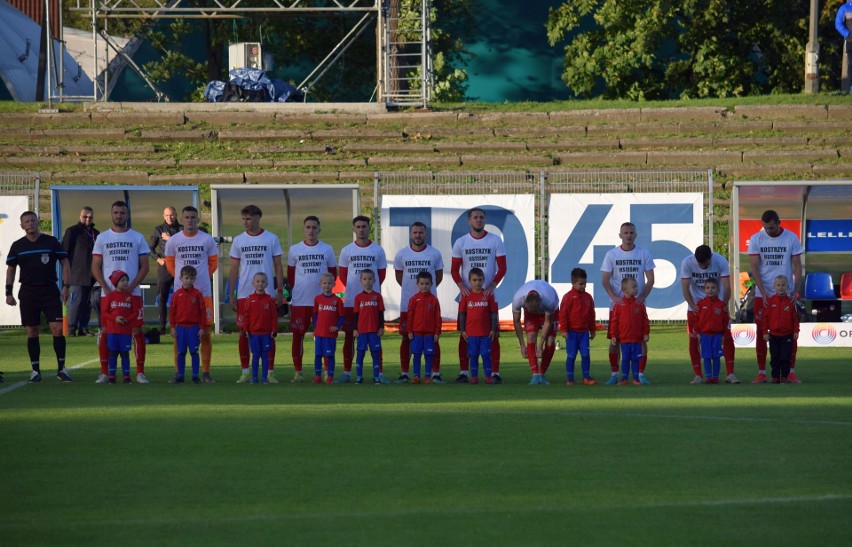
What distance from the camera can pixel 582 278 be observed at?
581 inches

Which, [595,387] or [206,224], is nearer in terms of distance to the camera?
[595,387]

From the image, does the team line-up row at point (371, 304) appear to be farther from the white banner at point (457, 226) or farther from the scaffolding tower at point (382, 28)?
the scaffolding tower at point (382, 28)

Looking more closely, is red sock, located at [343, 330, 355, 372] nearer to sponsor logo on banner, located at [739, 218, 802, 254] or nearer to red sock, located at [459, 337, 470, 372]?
red sock, located at [459, 337, 470, 372]

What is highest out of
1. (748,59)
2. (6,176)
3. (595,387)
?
(748,59)

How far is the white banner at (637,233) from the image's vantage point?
21.7 m

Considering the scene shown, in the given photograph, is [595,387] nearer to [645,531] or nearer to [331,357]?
[331,357]

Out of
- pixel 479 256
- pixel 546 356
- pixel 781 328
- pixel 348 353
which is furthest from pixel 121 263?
pixel 781 328

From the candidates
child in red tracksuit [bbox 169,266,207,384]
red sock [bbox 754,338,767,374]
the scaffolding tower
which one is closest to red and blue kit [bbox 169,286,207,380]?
child in red tracksuit [bbox 169,266,207,384]

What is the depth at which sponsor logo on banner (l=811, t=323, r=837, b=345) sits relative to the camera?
1945 cm

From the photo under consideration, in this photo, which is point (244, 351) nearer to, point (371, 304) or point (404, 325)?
point (371, 304)

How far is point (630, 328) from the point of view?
14375 mm

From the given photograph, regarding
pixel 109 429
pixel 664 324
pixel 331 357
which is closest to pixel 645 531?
pixel 109 429

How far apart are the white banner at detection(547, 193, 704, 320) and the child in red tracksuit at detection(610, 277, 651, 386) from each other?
7.01m

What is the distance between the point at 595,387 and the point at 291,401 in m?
3.57
